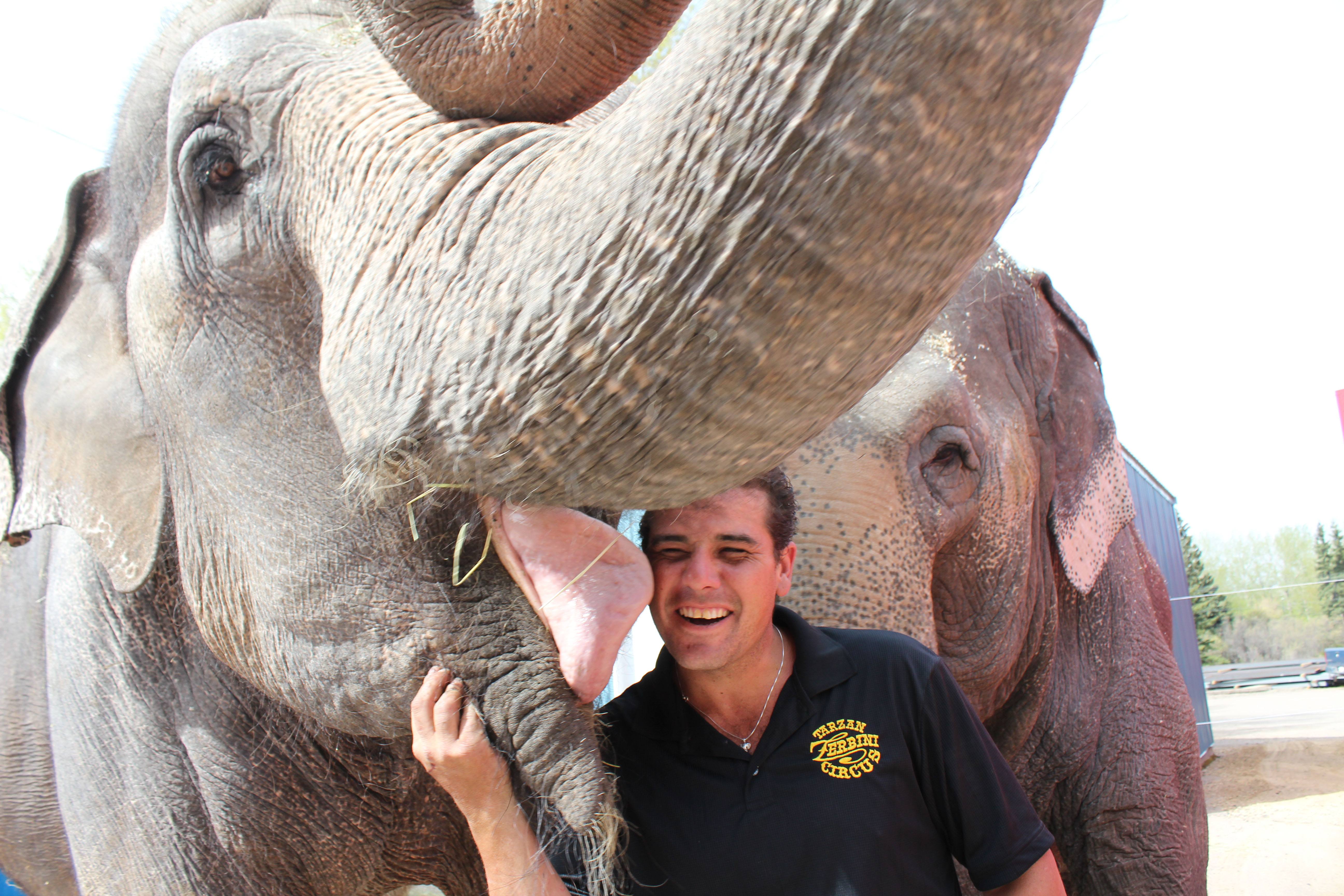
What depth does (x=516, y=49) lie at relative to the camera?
3.52ft

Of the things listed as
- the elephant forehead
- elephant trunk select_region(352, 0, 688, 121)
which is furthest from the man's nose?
the elephant forehead

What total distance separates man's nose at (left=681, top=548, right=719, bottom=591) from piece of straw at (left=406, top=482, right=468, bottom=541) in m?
0.43

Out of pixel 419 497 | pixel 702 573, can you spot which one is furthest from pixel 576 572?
pixel 702 573

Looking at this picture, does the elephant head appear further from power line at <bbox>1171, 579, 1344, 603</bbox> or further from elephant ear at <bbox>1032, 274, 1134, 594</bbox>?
power line at <bbox>1171, 579, 1344, 603</bbox>

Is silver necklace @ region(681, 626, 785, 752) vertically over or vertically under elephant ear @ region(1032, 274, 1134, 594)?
under

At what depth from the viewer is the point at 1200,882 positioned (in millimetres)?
3338

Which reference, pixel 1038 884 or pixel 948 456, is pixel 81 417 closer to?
pixel 1038 884

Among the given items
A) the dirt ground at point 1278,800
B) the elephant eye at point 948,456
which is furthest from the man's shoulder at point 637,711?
the dirt ground at point 1278,800

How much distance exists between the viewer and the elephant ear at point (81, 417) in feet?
6.07

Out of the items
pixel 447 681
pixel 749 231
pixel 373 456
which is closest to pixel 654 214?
pixel 749 231

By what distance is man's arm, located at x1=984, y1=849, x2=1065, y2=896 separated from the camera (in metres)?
1.52

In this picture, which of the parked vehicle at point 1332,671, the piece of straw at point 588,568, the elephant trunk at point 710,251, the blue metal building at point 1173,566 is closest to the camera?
the elephant trunk at point 710,251

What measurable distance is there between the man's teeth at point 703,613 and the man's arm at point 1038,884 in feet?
1.84

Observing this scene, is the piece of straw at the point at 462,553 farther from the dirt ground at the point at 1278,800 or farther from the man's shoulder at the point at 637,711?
the dirt ground at the point at 1278,800
